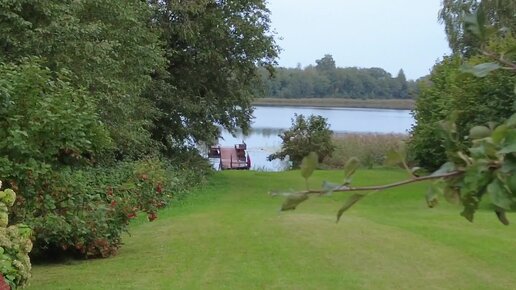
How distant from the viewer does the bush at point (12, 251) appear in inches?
285

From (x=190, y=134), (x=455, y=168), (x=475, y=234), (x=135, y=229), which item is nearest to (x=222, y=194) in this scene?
(x=190, y=134)

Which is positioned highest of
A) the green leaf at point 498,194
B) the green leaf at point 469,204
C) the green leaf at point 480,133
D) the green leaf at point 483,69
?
the green leaf at point 483,69

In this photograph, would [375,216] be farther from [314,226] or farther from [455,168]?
[455,168]

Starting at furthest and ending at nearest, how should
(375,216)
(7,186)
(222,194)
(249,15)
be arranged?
1. (249,15)
2. (222,194)
3. (375,216)
4. (7,186)

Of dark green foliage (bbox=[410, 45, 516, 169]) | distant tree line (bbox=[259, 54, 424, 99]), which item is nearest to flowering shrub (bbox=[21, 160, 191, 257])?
dark green foliage (bbox=[410, 45, 516, 169])

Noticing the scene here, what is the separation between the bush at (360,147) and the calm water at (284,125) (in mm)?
1313

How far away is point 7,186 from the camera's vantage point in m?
9.65

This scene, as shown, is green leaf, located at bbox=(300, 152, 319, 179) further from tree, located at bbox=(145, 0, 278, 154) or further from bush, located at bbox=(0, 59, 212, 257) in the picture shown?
tree, located at bbox=(145, 0, 278, 154)

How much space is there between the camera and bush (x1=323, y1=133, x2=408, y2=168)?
40234 mm

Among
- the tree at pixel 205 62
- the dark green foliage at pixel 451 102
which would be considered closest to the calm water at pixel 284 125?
the tree at pixel 205 62

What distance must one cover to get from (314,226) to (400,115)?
76059 millimetres

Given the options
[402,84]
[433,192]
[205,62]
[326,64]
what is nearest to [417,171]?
[433,192]

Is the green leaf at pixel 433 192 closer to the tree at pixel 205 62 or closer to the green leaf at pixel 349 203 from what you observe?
the green leaf at pixel 349 203

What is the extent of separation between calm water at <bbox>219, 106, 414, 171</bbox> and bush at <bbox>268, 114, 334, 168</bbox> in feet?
5.25
